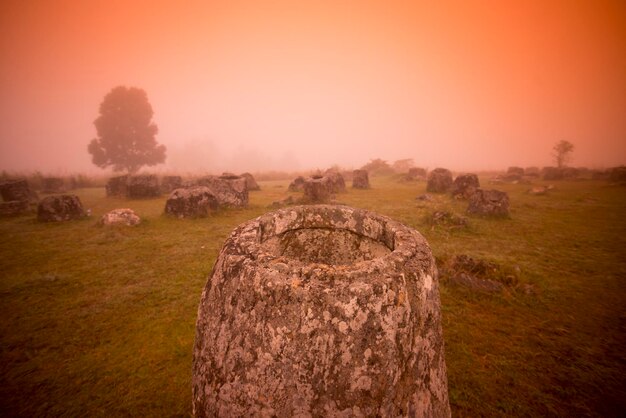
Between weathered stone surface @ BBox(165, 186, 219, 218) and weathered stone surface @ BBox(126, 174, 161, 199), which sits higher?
weathered stone surface @ BBox(126, 174, 161, 199)

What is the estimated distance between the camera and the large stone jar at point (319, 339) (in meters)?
1.45

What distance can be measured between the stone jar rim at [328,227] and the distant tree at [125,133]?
40.8m

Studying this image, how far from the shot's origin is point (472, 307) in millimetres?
4363

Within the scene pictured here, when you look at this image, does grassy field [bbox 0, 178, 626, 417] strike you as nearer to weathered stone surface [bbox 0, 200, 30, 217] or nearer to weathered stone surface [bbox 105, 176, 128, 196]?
weathered stone surface [bbox 0, 200, 30, 217]

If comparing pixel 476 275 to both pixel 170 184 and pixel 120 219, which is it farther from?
pixel 170 184

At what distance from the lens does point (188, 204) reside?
10.2m

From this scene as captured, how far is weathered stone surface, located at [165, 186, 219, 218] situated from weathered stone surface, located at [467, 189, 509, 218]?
1068cm

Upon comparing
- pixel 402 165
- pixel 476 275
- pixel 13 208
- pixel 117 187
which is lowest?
pixel 476 275

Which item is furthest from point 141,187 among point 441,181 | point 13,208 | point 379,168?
point 379,168

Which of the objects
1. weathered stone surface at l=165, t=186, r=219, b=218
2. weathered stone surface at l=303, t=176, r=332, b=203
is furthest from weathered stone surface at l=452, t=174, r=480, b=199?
→ weathered stone surface at l=165, t=186, r=219, b=218

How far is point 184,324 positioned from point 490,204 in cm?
1066

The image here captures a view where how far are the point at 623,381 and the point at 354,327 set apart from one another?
387 centimetres

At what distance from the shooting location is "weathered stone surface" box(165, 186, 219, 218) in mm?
10219

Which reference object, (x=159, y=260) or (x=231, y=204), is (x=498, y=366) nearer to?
(x=159, y=260)
